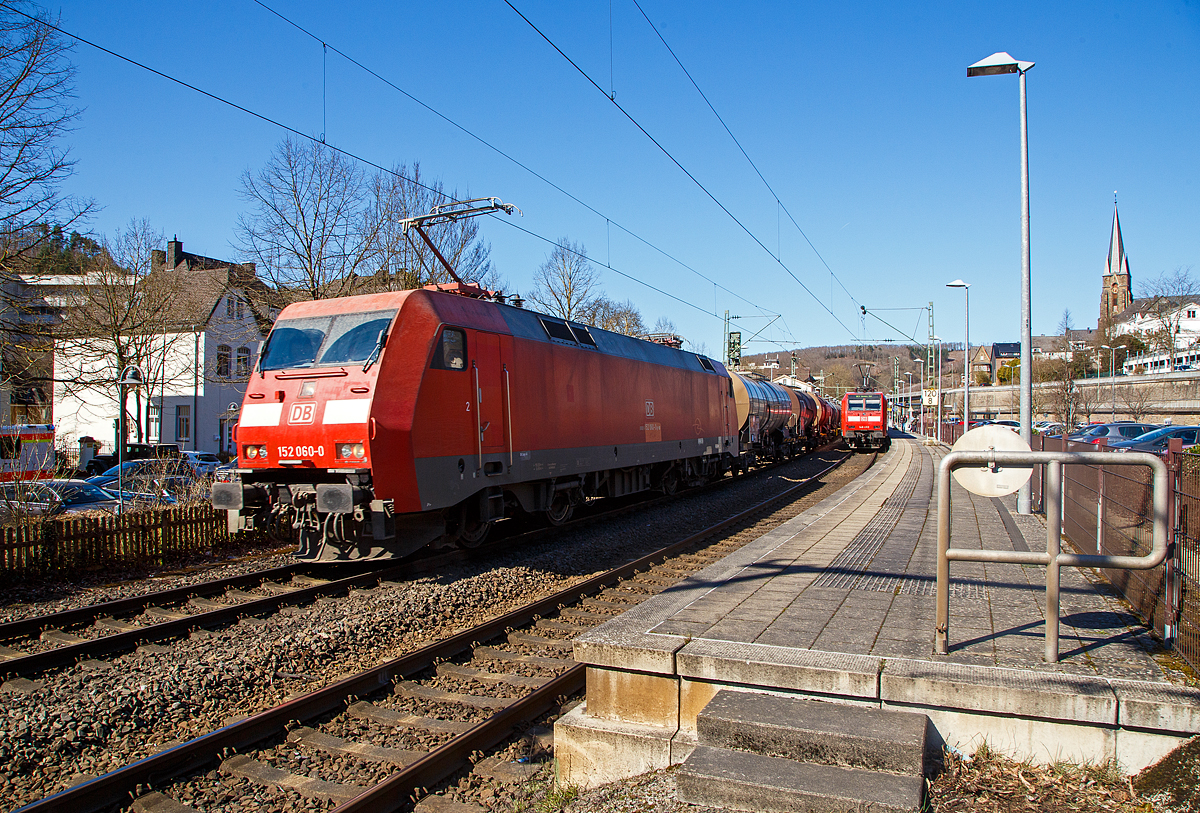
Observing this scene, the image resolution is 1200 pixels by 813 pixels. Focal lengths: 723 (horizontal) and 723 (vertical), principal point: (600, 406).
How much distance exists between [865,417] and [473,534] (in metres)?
32.3

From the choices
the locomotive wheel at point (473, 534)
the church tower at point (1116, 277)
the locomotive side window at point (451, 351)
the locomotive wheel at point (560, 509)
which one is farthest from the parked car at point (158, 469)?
the church tower at point (1116, 277)

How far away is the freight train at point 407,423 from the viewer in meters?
8.21

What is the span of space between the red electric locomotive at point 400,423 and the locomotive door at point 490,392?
3cm

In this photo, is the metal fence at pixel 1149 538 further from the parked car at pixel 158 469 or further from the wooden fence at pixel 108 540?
the parked car at pixel 158 469

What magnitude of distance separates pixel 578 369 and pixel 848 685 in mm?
8995

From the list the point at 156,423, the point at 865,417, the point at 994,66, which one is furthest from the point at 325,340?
the point at 865,417

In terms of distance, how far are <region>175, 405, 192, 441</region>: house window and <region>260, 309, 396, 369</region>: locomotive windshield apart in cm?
3136

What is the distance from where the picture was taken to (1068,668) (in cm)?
378

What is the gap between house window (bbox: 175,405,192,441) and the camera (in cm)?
3622

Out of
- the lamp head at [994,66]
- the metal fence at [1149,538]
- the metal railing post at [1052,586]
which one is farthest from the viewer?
the lamp head at [994,66]

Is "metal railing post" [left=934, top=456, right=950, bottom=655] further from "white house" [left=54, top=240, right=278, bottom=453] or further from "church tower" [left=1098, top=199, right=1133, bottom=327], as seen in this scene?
"church tower" [left=1098, top=199, right=1133, bottom=327]

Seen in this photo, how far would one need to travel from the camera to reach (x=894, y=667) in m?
3.78

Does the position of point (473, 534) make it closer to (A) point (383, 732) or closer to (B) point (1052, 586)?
(A) point (383, 732)

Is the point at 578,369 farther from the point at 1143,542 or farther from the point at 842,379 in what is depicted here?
the point at 842,379
